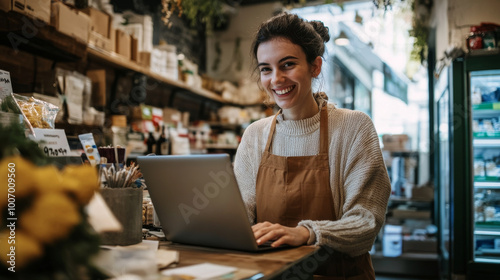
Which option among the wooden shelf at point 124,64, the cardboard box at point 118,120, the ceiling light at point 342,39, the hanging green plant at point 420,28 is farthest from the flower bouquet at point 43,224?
the ceiling light at point 342,39

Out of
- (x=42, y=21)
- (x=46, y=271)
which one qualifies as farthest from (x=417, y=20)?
(x=46, y=271)

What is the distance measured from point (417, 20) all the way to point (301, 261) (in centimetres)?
468

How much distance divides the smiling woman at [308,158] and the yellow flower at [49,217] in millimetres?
897

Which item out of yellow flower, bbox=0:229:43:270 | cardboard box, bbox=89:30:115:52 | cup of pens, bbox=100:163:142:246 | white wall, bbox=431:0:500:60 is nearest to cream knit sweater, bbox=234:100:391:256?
cup of pens, bbox=100:163:142:246

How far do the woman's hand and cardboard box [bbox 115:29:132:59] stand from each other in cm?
283

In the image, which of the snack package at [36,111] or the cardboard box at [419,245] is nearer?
the snack package at [36,111]

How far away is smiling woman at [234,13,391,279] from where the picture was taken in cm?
143

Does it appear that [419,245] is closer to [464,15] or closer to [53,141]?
[464,15]

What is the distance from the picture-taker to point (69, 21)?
254cm

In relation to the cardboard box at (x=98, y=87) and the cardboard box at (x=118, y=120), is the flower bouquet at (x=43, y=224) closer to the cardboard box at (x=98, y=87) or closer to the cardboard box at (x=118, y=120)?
the cardboard box at (x=98, y=87)

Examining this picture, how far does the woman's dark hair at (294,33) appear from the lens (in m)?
1.69

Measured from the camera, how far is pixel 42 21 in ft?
7.59

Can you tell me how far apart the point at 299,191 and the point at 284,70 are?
0.49 meters

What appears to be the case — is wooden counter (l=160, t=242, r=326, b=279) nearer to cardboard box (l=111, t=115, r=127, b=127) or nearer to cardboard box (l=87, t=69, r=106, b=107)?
cardboard box (l=87, t=69, r=106, b=107)
